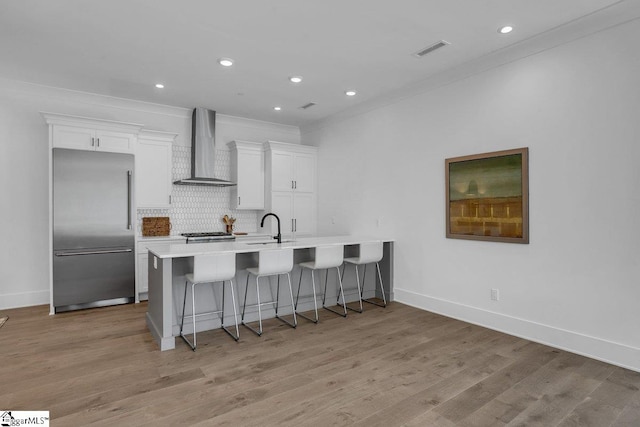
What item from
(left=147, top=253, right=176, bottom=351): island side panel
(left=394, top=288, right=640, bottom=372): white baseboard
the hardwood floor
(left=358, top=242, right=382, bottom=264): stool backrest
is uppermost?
(left=358, top=242, right=382, bottom=264): stool backrest

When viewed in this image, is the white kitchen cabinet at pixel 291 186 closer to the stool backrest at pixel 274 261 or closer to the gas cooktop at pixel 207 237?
the gas cooktop at pixel 207 237

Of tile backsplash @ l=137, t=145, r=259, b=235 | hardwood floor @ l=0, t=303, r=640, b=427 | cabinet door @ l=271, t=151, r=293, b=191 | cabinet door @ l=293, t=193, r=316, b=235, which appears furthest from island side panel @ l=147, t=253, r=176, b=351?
cabinet door @ l=293, t=193, r=316, b=235

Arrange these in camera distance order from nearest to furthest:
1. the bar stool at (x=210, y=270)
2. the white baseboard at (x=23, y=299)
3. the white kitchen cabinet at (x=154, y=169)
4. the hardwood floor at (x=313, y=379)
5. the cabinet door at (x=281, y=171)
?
the hardwood floor at (x=313, y=379) < the bar stool at (x=210, y=270) < the white baseboard at (x=23, y=299) < the white kitchen cabinet at (x=154, y=169) < the cabinet door at (x=281, y=171)

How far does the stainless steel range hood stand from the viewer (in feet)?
18.5

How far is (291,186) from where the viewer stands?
20.8 ft

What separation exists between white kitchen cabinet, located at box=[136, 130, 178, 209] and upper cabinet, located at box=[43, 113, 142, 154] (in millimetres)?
252

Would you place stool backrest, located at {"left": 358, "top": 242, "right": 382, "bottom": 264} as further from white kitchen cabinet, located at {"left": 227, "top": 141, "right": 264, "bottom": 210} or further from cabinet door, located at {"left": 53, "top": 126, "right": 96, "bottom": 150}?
cabinet door, located at {"left": 53, "top": 126, "right": 96, "bottom": 150}

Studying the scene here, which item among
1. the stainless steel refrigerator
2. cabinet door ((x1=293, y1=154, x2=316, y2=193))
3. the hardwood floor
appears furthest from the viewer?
cabinet door ((x1=293, y1=154, x2=316, y2=193))

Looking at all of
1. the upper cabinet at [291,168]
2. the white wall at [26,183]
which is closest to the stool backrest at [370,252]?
the upper cabinet at [291,168]

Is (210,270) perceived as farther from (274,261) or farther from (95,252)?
(95,252)

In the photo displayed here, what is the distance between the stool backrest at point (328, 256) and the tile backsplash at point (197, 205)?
272 cm

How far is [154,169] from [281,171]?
6.57 ft

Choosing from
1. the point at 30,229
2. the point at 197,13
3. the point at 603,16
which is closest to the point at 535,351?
the point at 603,16

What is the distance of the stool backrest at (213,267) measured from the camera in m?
3.26
